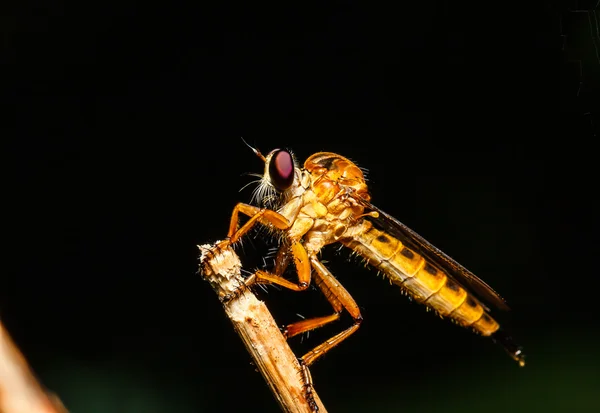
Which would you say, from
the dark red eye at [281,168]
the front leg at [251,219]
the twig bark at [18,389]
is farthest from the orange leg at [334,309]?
the twig bark at [18,389]

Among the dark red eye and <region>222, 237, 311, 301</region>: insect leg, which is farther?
the dark red eye

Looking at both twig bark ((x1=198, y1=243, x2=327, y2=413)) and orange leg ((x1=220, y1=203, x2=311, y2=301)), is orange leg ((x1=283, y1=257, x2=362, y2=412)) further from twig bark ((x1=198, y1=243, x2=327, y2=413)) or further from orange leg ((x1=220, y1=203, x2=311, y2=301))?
twig bark ((x1=198, y1=243, x2=327, y2=413))

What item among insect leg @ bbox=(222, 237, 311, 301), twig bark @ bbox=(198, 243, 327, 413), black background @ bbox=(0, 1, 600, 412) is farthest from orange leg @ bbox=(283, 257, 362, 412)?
black background @ bbox=(0, 1, 600, 412)

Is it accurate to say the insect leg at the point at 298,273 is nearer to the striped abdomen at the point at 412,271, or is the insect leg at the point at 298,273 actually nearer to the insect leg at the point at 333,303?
the insect leg at the point at 333,303

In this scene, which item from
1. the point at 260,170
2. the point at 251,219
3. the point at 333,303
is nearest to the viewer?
the point at 251,219

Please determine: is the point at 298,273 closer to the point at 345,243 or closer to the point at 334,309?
the point at 334,309

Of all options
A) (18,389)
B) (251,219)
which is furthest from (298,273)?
(18,389)
